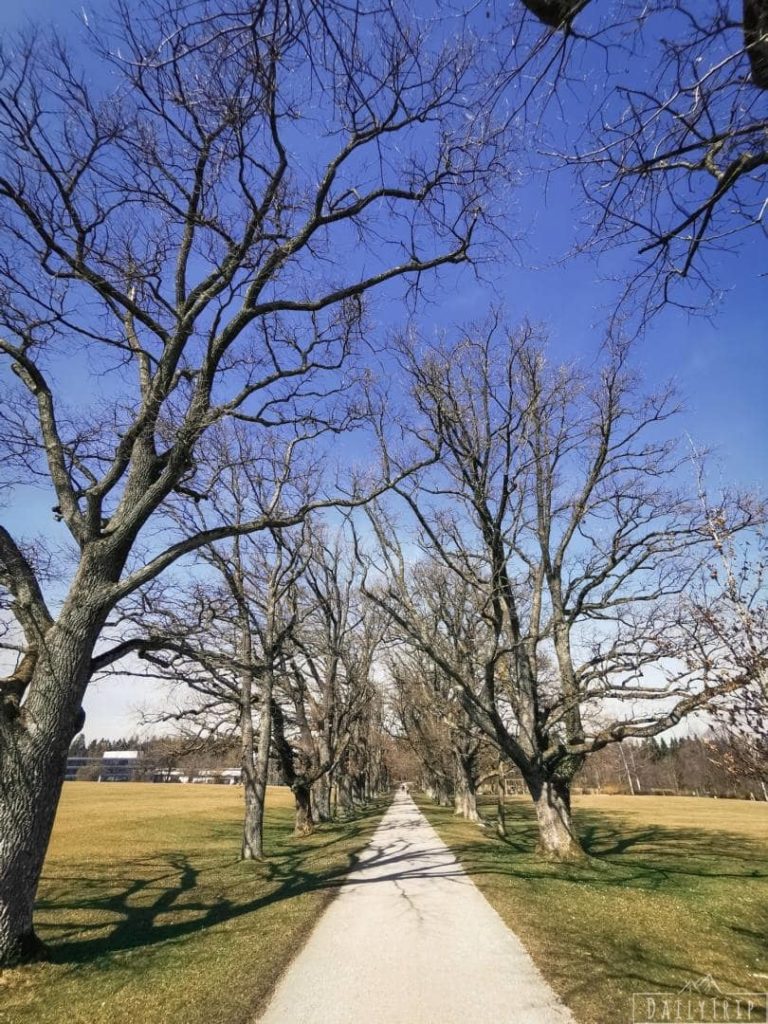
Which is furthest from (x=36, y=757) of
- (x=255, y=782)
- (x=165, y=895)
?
(x=255, y=782)

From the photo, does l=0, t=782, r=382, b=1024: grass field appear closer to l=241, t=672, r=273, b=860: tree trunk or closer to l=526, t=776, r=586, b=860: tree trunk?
l=241, t=672, r=273, b=860: tree trunk

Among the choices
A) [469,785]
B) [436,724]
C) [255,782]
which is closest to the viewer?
[255,782]

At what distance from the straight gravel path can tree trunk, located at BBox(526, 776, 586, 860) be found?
3.69 meters

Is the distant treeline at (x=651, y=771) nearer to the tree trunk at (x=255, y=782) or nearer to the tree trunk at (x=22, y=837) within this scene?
the tree trunk at (x=255, y=782)

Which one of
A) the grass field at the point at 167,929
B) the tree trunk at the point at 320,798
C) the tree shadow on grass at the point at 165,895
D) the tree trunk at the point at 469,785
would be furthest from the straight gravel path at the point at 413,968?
the tree trunk at the point at 320,798

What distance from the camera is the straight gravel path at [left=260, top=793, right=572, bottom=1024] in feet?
13.8

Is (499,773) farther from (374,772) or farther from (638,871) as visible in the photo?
(374,772)

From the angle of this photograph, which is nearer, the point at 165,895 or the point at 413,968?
the point at 413,968

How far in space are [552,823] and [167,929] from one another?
27.8 ft

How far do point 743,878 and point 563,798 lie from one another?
12.9ft

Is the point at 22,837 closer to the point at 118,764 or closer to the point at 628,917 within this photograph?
the point at 628,917
